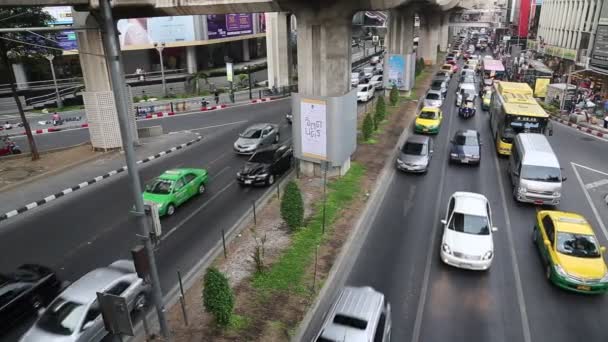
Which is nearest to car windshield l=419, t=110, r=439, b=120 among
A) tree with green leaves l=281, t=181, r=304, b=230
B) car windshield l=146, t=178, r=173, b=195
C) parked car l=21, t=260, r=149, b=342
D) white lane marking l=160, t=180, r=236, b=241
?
white lane marking l=160, t=180, r=236, b=241

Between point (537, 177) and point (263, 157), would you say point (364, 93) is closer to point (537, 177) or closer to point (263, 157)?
point (263, 157)

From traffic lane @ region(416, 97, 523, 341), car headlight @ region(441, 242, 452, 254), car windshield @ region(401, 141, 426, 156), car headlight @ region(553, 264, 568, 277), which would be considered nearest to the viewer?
traffic lane @ region(416, 97, 523, 341)

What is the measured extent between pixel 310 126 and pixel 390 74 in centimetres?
2320

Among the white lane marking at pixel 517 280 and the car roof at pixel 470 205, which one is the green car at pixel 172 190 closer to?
the car roof at pixel 470 205

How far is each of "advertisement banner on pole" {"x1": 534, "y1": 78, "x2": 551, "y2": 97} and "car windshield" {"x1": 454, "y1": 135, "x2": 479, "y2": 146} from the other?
74.2ft

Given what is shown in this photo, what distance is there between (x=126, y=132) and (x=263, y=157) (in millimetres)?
12908

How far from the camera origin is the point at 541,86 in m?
42.2

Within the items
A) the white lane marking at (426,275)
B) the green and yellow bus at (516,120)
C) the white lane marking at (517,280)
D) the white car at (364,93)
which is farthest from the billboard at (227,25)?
the white lane marking at (517,280)

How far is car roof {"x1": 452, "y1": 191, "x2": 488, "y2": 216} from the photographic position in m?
15.1

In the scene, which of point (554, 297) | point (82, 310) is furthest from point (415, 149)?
point (82, 310)

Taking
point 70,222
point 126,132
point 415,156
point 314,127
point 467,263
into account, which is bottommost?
point 70,222

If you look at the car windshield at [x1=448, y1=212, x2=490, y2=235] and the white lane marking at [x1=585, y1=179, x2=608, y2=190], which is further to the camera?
the white lane marking at [x1=585, y1=179, x2=608, y2=190]

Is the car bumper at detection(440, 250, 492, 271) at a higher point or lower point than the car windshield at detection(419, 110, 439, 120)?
lower

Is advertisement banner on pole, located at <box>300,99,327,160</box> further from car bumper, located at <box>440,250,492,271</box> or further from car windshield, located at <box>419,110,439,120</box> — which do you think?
car windshield, located at <box>419,110,439,120</box>
